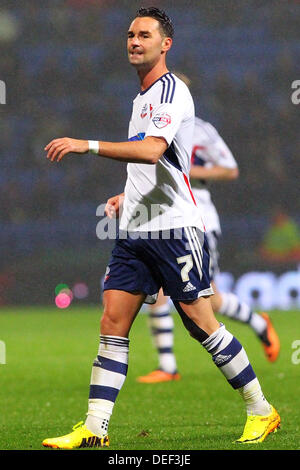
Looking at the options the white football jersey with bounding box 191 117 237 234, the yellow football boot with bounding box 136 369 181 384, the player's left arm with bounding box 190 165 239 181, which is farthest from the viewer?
the white football jersey with bounding box 191 117 237 234

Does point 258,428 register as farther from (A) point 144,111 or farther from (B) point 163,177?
(A) point 144,111

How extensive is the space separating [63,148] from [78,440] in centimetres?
141

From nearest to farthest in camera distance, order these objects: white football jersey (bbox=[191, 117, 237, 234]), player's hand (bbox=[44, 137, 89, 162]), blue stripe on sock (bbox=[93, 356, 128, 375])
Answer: player's hand (bbox=[44, 137, 89, 162]) → blue stripe on sock (bbox=[93, 356, 128, 375]) → white football jersey (bbox=[191, 117, 237, 234])

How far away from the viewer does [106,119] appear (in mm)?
16375

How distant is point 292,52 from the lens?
16.9 m

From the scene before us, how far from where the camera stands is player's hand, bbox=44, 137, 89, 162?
4211 millimetres

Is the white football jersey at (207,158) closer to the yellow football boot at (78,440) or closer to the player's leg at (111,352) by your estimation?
the player's leg at (111,352)

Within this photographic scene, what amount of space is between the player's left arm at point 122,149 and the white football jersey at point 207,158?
3868 millimetres

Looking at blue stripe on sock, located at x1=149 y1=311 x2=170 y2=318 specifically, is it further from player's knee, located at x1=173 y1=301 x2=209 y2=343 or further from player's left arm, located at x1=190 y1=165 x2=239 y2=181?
player's knee, located at x1=173 y1=301 x2=209 y2=343

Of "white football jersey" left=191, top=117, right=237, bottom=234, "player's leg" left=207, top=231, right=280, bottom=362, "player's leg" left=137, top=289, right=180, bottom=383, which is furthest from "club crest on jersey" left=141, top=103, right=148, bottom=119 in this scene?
"white football jersey" left=191, top=117, right=237, bottom=234

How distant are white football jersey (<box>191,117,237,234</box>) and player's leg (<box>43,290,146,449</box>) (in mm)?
3603

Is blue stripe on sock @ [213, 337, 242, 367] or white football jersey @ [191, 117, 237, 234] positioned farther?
white football jersey @ [191, 117, 237, 234]

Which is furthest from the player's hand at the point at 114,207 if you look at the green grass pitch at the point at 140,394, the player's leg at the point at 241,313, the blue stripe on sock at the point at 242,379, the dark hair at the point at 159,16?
the player's leg at the point at 241,313

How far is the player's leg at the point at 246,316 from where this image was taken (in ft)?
26.3
